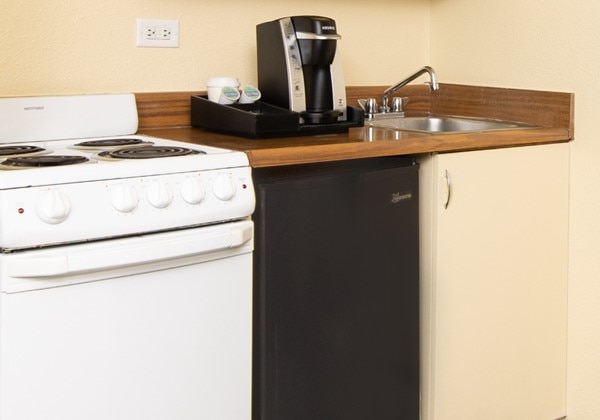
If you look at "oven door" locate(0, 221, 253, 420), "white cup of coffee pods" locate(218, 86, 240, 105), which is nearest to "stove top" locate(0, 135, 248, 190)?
"oven door" locate(0, 221, 253, 420)

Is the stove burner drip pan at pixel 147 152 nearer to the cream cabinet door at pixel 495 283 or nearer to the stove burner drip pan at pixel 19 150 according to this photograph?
the stove burner drip pan at pixel 19 150

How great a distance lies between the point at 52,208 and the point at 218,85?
0.87 metres

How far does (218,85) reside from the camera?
7.38 feet

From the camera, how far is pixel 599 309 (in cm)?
234

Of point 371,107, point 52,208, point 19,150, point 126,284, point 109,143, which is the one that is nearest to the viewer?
point 52,208

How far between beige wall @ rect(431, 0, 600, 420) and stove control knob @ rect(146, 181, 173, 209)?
49.0 inches

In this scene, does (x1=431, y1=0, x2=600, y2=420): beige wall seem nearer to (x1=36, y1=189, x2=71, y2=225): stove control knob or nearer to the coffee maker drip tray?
the coffee maker drip tray

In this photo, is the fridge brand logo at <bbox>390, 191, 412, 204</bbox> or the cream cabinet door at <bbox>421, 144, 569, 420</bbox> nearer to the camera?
the fridge brand logo at <bbox>390, 191, 412, 204</bbox>

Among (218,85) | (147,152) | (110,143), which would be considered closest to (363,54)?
(218,85)

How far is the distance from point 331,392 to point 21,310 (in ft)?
2.57

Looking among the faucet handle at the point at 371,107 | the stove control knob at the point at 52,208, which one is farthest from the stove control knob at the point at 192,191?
the faucet handle at the point at 371,107

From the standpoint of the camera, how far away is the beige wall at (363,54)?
83.7 inches

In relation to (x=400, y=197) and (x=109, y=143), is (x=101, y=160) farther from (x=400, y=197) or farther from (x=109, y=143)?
(x=400, y=197)

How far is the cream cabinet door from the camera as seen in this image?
2.15 m
